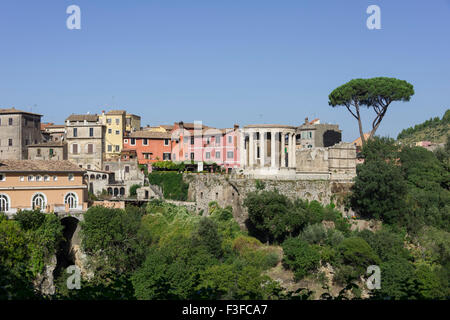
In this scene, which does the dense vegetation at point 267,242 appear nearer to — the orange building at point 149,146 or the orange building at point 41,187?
the orange building at point 41,187

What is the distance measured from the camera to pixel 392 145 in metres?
50.1

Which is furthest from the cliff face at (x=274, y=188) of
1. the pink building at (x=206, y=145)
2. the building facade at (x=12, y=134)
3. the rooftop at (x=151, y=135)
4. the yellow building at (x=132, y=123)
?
the building facade at (x=12, y=134)

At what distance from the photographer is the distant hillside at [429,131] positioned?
75.8 meters

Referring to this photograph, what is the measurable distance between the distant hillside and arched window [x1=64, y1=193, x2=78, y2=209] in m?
54.9

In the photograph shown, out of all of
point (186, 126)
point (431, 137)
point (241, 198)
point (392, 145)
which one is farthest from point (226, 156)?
point (431, 137)

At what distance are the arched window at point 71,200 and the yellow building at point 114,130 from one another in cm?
1785

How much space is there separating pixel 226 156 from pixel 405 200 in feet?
83.8

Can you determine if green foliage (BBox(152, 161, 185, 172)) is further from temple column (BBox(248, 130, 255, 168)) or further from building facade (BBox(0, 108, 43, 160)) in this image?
building facade (BBox(0, 108, 43, 160))

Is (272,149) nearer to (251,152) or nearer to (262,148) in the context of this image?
(262,148)

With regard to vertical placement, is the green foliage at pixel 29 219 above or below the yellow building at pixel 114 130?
below

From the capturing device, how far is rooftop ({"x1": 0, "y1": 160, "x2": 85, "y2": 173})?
42403 millimetres

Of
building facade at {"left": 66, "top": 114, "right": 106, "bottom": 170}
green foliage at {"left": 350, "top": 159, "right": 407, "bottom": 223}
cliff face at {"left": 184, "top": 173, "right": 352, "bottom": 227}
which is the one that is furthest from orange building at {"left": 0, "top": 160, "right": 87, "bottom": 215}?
green foliage at {"left": 350, "top": 159, "right": 407, "bottom": 223}

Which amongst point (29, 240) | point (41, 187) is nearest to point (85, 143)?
point (41, 187)

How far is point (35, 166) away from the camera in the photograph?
44.1 m
